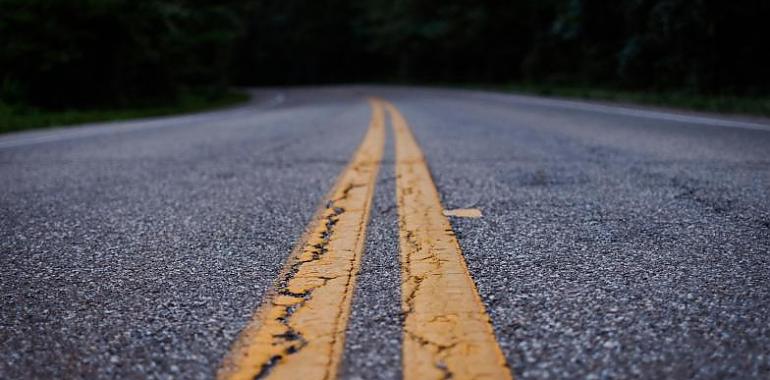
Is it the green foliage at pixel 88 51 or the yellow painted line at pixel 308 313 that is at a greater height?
the green foliage at pixel 88 51

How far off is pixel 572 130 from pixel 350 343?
5.43 m

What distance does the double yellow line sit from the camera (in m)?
1.08

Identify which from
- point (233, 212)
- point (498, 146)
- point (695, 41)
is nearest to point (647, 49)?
point (695, 41)

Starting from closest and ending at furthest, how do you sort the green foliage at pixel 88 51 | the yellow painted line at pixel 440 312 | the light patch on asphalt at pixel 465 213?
the yellow painted line at pixel 440 312 → the light patch on asphalt at pixel 465 213 → the green foliage at pixel 88 51

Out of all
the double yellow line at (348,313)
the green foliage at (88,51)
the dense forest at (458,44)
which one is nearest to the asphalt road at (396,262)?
the double yellow line at (348,313)

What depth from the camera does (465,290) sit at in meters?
1.45

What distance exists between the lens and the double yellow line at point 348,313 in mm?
1083

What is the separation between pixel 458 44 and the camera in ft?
106

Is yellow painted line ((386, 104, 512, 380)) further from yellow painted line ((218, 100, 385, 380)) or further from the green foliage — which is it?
the green foliage

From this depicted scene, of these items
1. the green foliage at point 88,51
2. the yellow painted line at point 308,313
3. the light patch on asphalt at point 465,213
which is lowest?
the yellow painted line at point 308,313

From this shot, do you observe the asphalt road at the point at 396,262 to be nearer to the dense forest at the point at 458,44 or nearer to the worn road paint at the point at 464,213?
the worn road paint at the point at 464,213

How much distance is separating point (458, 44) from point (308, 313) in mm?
32257

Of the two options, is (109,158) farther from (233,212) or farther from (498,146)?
(498,146)

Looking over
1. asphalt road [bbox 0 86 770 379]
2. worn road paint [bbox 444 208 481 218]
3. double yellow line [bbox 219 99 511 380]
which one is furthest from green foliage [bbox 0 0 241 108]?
double yellow line [bbox 219 99 511 380]
